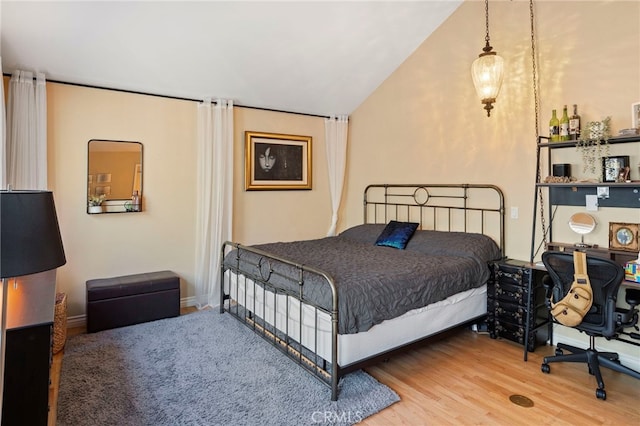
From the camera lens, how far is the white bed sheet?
258 cm

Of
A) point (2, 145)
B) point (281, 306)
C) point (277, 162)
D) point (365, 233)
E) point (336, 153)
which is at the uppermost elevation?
point (336, 153)

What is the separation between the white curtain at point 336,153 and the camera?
568cm

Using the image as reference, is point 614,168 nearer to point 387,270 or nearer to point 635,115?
point 635,115

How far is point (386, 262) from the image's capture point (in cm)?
338

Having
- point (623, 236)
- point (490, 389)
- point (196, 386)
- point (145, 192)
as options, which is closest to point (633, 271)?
point (623, 236)

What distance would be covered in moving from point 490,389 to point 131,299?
330 centimetres

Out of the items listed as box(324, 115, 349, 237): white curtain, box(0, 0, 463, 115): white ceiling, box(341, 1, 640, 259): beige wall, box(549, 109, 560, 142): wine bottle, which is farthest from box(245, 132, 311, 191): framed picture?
box(549, 109, 560, 142): wine bottle

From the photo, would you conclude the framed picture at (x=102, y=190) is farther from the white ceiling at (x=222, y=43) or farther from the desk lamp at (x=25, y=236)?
the desk lamp at (x=25, y=236)

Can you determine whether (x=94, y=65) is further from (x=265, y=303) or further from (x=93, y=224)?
(x=265, y=303)

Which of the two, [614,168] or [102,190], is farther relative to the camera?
A: [102,190]

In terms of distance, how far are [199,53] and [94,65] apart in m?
0.99

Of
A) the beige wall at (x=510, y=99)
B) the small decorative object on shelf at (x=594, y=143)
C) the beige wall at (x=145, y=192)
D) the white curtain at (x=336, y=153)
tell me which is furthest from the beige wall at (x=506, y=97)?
the beige wall at (x=145, y=192)

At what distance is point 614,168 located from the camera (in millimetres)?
3029

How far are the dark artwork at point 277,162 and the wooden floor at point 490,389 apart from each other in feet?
9.75
